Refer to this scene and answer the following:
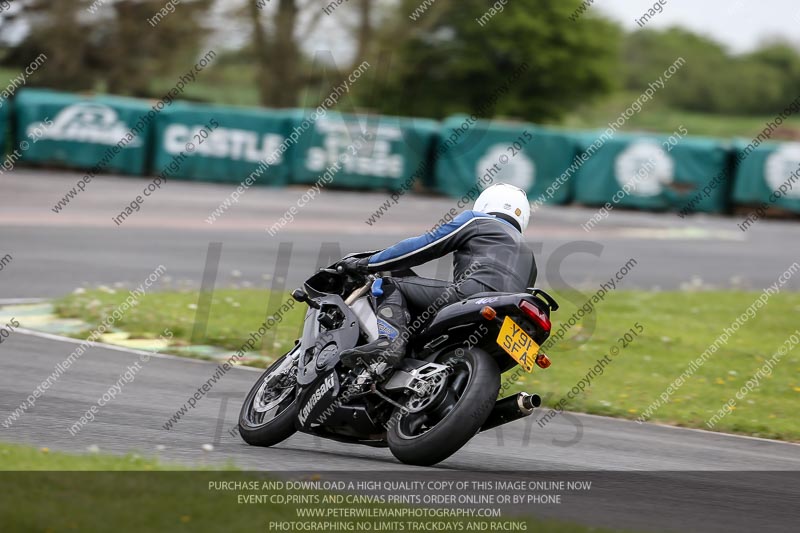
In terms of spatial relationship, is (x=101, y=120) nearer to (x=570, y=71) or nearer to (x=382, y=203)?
(x=382, y=203)

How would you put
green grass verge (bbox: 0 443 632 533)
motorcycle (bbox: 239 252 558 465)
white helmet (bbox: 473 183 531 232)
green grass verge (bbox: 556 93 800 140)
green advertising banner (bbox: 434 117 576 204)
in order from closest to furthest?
green grass verge (bbox: 0 443 632 533), motorcycle (bbox: 239 252 558 465), white helmet (bbox: 473 183 531 232), green advertising banner (bbox: 434 117 576 204), green grass verge (bbox: 556 93 800 140)

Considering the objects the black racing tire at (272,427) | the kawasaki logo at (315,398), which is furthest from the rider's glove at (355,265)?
the black racing tire at (272,427)

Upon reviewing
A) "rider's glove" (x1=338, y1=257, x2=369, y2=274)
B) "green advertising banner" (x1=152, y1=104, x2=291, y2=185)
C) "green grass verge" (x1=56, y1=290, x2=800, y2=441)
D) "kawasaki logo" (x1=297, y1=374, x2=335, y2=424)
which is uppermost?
"rider's glove" (x1=338, y1=257, x2=369, y2=274)

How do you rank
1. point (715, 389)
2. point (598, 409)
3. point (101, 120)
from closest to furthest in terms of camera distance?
point (598, 409)
point (715, 389)
point (101, 120)

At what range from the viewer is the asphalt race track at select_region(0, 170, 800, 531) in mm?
6996

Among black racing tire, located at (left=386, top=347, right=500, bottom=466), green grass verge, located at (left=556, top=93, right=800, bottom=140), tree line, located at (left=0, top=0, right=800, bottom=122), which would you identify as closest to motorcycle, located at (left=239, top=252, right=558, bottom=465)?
black racing tire, located at (left=386, top=347, right=500, bottom=466)

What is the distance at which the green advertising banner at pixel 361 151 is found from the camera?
30141 millimetres

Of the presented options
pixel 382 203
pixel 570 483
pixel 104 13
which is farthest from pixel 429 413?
pixel 104 13

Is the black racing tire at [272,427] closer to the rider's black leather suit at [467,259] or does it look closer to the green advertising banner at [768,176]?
the rider's black leather suit at [467,259]

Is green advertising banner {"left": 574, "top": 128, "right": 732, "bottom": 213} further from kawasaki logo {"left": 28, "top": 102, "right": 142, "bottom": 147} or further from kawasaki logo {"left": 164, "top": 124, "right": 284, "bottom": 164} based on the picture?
kawasaki logo {"left": 28, "top": 102, "right": 142, "bottom": 147}

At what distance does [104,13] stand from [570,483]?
38.2 meters

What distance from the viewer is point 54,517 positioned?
16.6ft

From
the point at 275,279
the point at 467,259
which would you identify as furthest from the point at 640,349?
the point at 467,259

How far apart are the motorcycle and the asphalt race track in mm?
184
